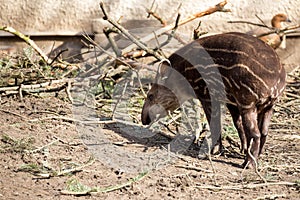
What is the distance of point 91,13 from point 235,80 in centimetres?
466

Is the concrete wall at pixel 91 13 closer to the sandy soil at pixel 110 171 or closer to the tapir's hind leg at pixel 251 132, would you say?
the sandy soil at pixel 110 171

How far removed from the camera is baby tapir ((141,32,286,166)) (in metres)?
4.93

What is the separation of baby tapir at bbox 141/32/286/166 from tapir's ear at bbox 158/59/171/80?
1 centimetres

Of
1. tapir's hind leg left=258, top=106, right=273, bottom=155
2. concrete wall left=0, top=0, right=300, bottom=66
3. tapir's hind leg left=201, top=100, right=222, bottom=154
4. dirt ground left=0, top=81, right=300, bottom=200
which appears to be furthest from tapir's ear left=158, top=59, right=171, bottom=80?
concrete wall left=0, top=0, right=300, bottom=66

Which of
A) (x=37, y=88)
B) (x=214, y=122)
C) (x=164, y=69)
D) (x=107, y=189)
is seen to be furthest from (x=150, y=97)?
(x=107, y=189)

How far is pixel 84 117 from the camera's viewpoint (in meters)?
6.27

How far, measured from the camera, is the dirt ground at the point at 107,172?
4.28m

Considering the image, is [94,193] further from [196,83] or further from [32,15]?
[32,15]

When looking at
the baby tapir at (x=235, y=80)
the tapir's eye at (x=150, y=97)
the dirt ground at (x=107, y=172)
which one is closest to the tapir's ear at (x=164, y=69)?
the baby tapir at (x=235, y=80)

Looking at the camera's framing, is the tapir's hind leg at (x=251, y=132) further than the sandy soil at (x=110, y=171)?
Yes

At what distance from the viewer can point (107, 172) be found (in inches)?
185

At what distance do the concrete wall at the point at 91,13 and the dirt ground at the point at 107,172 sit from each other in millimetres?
3466

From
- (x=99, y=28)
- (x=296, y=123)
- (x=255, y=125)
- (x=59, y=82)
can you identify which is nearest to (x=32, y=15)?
(x=99, y=28)

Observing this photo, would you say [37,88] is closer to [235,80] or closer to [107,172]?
[107,172]
